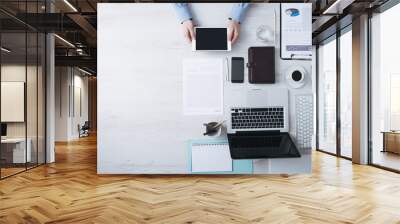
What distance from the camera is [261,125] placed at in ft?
15.2

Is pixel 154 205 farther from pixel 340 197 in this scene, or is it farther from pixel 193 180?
pixel 340 197

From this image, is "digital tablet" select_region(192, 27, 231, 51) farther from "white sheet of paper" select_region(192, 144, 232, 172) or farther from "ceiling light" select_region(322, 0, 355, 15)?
"ceiling light" select_region(322, 0, 355, 15)

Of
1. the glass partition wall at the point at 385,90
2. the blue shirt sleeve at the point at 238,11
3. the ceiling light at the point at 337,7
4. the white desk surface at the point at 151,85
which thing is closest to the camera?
the blue shirt sleeve at the point at 238,11

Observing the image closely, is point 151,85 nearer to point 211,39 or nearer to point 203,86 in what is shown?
point 203,86

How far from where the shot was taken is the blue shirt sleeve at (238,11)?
4.78 metres

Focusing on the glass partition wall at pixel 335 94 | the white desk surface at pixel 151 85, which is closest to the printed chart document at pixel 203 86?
the white desk surface at pixel 151 85

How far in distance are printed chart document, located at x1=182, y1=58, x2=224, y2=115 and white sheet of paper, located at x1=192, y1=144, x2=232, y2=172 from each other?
47 centimetres

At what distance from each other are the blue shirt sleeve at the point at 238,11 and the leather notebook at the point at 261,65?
44 centimetres

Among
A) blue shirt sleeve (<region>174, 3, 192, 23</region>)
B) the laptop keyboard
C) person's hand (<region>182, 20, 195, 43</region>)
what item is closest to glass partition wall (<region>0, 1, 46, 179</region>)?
blue shirt sleeve (<region>174, 3, 192, 23</region>)

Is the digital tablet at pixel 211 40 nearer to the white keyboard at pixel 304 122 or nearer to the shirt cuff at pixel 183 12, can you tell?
the shirt cuff at pixel 183 12

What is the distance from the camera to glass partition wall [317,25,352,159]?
24.6 feet

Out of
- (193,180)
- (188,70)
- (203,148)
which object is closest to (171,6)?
(188,70)

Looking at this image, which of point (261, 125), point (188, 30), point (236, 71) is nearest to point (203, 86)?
point (236, 71)

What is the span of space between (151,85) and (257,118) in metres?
1.52
